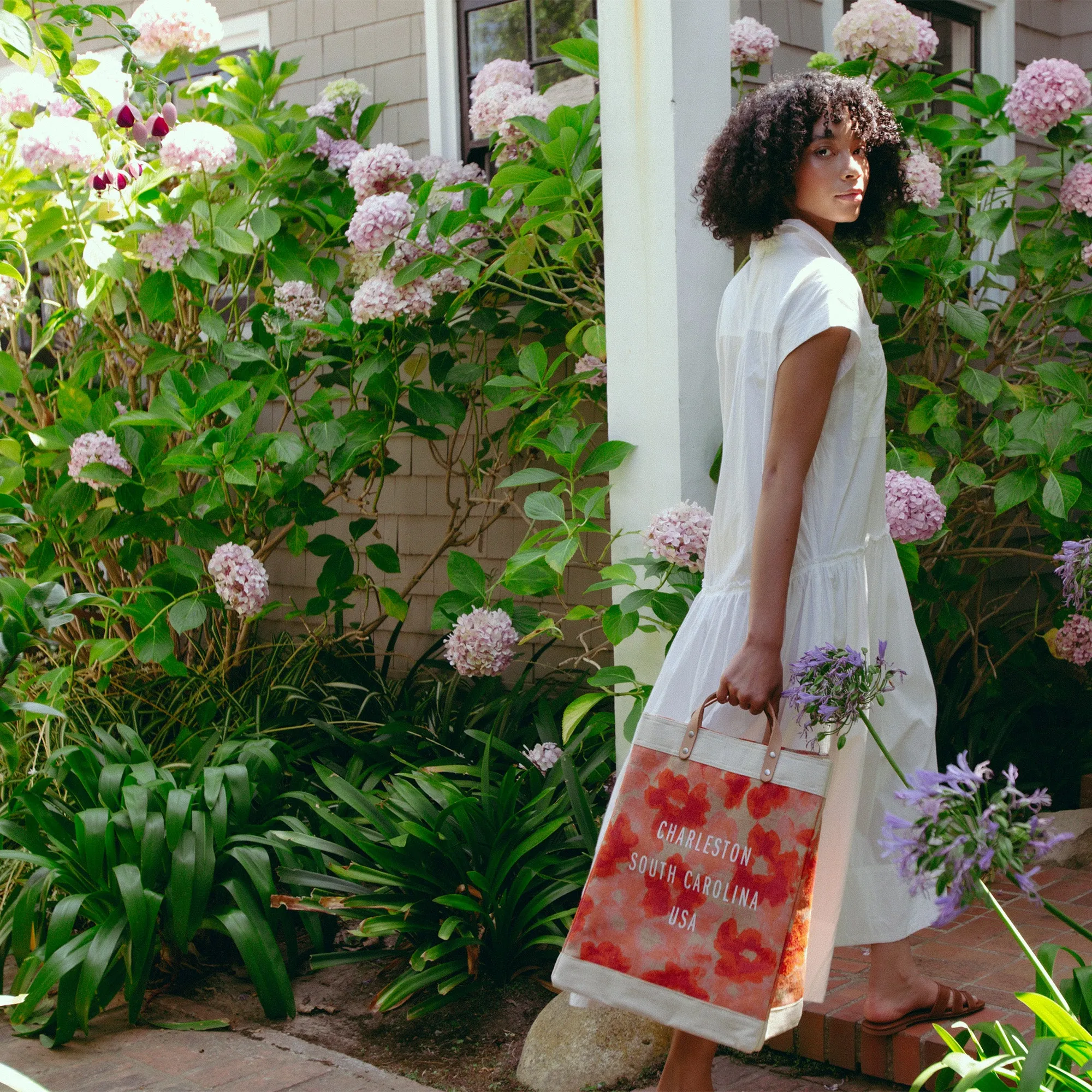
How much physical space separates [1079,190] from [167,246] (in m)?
2.88

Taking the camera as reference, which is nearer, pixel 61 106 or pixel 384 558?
pixel 61 106

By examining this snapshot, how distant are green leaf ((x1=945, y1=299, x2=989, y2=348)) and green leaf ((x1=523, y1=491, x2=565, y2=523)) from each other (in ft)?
4.21

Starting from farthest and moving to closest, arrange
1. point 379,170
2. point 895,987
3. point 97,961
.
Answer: point 379,170, point 97,961, point 895,987

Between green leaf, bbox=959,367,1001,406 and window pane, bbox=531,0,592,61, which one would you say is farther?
window pane, bbox=531,0,592,61

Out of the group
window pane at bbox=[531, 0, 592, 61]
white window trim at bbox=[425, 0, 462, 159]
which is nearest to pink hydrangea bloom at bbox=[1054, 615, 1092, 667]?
window pane at bbox=[531, 0, 592, 61]

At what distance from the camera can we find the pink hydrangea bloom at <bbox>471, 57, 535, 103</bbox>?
4.16 m

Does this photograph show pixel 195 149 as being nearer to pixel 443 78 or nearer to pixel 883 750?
pixel 443 78


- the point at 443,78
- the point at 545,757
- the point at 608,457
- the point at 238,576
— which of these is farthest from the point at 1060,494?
the point at 443,78

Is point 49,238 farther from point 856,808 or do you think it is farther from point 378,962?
point 856,808

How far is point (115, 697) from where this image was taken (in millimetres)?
4621

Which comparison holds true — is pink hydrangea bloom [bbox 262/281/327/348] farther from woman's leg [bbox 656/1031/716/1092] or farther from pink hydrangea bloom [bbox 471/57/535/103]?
woman's leg [bbox 656/1031/716/1092]

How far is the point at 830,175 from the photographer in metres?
2.28

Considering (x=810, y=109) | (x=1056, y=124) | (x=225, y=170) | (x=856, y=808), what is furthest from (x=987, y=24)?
(x=856, y=808)

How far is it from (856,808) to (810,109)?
1.26 meters
